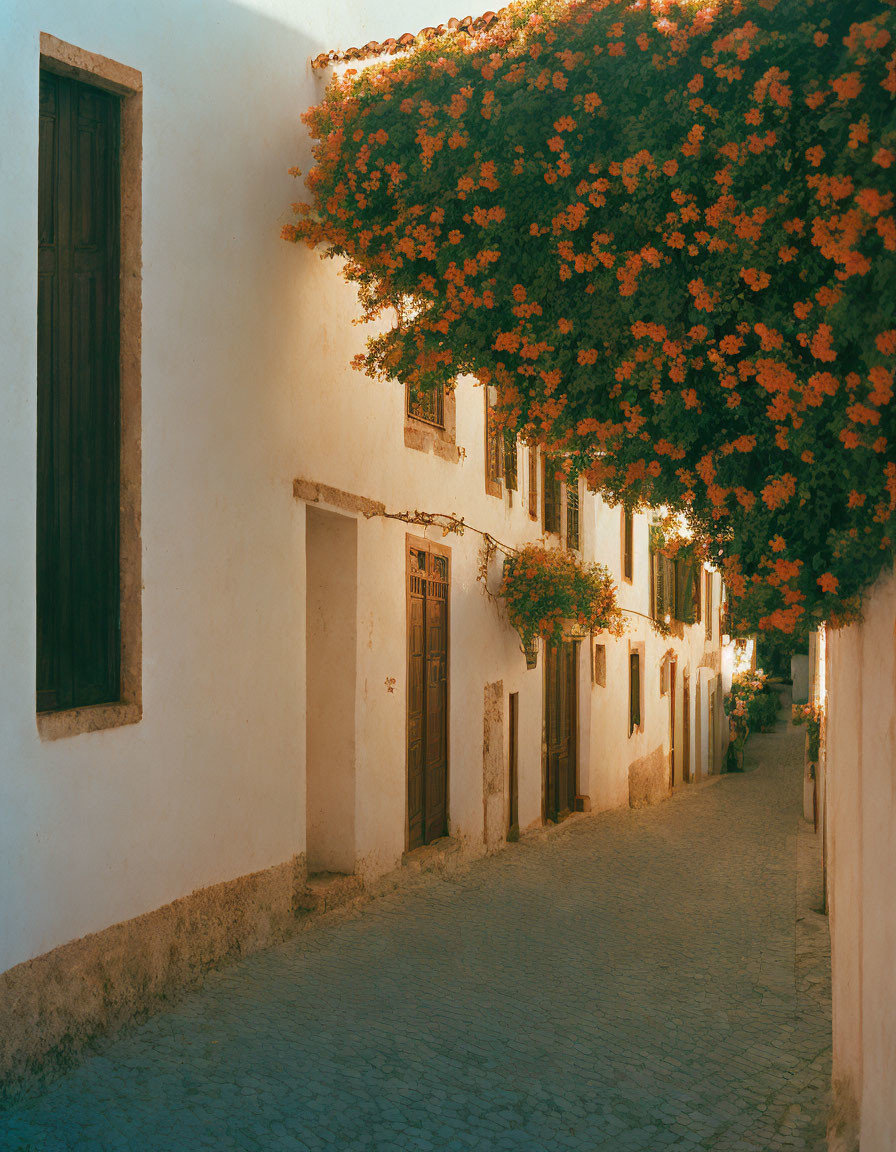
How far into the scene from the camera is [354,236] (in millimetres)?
6945

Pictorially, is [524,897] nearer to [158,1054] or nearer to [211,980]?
[211,980]

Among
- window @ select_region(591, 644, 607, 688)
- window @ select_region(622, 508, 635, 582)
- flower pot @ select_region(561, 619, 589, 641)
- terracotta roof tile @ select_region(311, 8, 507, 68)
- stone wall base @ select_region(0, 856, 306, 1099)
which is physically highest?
terracotta roof tile @ select_region(311, 8, 507, 68)

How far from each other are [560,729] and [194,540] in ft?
32.3

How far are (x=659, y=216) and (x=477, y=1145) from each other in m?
4.04

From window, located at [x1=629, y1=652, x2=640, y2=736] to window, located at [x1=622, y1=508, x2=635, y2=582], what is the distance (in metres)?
1.39

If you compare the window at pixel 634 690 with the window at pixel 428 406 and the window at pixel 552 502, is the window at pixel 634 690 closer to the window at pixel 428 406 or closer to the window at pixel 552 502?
the window at pixel 552 502

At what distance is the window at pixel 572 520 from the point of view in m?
16.4

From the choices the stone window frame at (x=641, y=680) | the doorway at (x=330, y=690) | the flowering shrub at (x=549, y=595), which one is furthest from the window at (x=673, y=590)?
the doorway at (x=330, y=690)

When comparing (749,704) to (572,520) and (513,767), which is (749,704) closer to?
(572,520)

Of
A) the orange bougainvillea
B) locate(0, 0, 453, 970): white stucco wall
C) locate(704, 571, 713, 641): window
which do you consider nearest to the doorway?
locate(0, 0, 453, 970): white stucco wall

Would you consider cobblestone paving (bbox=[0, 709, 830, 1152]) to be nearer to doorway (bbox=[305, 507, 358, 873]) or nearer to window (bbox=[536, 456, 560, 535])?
doorway (bbox=[305, 507, 358, 873])

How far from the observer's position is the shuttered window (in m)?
5.55

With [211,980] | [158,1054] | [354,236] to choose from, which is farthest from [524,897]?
[354,236]

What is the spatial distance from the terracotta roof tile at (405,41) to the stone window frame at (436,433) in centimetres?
274
